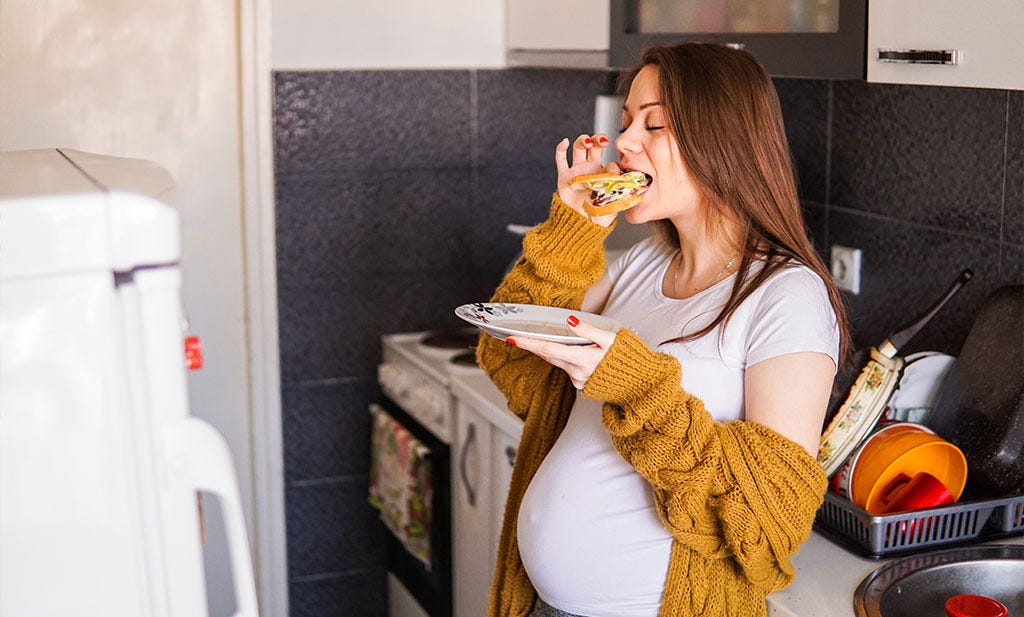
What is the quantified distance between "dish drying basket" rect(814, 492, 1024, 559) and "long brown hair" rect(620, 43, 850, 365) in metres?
0.27

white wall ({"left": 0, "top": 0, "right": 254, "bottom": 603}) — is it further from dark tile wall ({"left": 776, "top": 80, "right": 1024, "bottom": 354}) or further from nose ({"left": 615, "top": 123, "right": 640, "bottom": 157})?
nose ({"left": 615, "top": 123, "right": 640, "bottom": 157})

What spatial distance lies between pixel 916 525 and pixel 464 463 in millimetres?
1122

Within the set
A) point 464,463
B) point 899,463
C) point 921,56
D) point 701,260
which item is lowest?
point 464,463

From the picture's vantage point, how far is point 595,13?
242 cm

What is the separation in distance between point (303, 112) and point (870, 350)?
1606 millimetres

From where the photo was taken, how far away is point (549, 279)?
5.57 ft

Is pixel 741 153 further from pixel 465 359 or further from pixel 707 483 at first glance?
pixel 465 359

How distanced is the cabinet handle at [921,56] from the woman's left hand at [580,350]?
559 mm

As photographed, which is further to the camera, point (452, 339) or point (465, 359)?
point (452, 339)

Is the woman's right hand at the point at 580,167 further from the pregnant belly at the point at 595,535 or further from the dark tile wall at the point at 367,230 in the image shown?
the dark tile wall at the point at 367,230

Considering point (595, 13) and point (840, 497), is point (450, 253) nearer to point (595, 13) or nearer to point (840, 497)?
point (595, 13)

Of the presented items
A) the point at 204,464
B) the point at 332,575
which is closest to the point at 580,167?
the point at 204,464

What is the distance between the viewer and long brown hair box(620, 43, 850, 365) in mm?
1513

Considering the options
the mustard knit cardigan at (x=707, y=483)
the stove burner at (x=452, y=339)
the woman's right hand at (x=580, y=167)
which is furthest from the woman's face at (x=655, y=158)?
the stove burner at (x=452, y=339)
